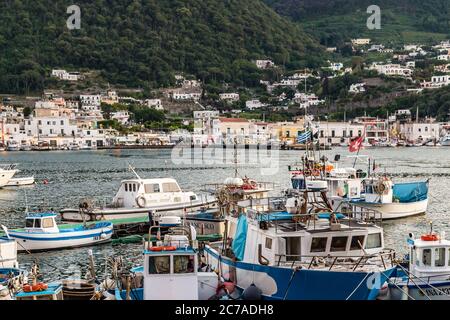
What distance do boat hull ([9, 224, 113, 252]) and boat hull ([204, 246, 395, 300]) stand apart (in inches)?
486

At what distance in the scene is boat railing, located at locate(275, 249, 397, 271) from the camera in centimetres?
1281

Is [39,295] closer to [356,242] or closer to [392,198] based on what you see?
[356,242]

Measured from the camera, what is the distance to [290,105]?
191625 millimetres

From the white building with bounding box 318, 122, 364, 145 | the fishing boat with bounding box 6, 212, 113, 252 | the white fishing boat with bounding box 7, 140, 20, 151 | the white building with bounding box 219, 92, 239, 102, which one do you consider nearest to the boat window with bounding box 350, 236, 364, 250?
the fishing boat with bounding box 6, 212, 113, 252

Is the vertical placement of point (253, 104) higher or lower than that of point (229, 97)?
lower

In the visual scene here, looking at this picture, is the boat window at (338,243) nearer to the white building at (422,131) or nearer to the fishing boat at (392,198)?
the fishing boat at (392,198)

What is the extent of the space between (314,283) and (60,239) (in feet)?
45.6

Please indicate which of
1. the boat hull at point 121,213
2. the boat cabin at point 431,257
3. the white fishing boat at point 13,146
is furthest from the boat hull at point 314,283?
the white fishing boat at point 13,146

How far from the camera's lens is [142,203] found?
29859 millimetres

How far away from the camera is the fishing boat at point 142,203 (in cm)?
2920

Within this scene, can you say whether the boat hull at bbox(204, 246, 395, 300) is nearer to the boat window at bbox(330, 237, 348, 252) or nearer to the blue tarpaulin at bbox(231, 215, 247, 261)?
the boat window at bbox(330, 237, 348, 252)

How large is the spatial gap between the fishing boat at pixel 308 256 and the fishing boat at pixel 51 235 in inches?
436

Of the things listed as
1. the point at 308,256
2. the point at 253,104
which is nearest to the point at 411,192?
the point at 308,256
